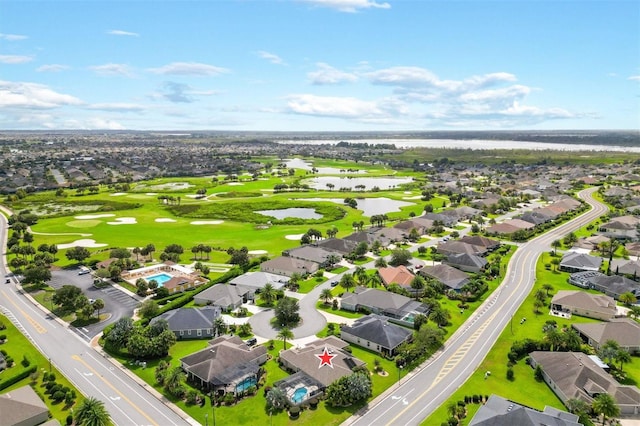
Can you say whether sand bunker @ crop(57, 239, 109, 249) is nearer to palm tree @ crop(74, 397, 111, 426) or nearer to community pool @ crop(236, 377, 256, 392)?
palm tree @ crop(74, 397, 111, 426)

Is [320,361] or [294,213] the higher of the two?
[320,361]

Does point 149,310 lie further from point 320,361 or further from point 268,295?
point 320,361

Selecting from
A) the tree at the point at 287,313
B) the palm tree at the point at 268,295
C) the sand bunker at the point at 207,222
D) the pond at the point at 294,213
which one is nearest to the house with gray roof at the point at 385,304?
the tree at the point at 287,313

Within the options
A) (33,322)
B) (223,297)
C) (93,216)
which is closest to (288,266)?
(223,297)

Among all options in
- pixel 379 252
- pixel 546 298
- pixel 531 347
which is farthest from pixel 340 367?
pixel 379 252

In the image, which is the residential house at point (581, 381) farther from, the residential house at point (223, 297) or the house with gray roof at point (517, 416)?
the residential house at point (223, 297)

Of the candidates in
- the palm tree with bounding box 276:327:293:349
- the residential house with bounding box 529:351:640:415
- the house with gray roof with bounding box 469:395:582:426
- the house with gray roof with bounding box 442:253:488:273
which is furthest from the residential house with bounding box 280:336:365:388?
the house with gray roof with bounding box 442:253:488:273
